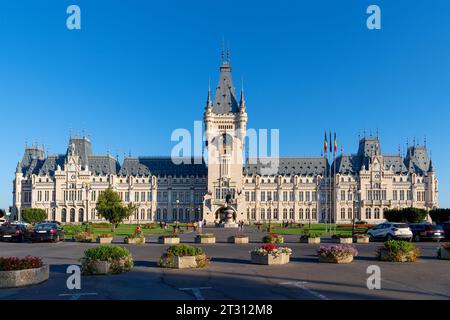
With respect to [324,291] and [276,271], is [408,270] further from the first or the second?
[324,291]

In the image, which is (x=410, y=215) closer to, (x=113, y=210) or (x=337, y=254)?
(x=113, y=210)

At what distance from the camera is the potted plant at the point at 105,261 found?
60.6 feet

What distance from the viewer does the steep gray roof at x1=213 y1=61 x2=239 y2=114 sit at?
377 ft

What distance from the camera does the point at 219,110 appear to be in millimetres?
114625

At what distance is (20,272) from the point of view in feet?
51.1

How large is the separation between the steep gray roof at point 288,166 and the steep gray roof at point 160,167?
12.9 m

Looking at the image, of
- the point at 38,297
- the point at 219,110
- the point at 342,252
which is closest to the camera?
the point at 38,297

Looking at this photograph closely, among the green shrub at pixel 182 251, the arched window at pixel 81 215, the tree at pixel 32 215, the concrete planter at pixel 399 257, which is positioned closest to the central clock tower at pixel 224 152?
the arched window at pixel 81 215

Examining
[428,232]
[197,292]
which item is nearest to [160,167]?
[428,232]

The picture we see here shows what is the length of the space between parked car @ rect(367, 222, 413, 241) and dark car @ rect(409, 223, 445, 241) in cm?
171

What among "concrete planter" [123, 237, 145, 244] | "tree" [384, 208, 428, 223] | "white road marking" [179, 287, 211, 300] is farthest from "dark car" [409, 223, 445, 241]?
"white road marking" [179, 287, 211, 300]
